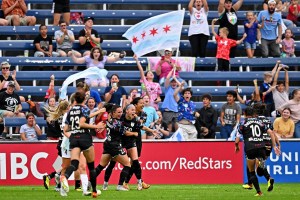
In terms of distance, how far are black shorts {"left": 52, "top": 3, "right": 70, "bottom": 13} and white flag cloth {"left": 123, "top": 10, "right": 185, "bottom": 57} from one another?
2382 millimetres

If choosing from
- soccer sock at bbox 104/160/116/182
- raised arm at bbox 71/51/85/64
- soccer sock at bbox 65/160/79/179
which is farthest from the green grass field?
raised arm at bbox 71/51/85/64

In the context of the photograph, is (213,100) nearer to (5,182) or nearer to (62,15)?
(62,15)

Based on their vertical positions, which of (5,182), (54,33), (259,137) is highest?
(54,33)

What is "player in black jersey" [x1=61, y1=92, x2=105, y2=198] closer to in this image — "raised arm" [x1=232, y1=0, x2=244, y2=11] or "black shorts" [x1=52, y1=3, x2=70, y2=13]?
"black shorts" [x1=52, y1=3, x2=70, y2=13]

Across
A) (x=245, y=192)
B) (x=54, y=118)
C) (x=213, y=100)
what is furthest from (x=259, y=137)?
(x=213, y=100)

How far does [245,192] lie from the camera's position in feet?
70.1

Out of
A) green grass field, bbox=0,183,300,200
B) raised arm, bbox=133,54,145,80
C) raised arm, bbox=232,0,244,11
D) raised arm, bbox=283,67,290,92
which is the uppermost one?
raised arm, bbox=232,0,244,11

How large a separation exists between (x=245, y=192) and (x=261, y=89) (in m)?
6.93

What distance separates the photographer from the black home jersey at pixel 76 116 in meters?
19.0

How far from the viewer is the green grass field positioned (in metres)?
19.6

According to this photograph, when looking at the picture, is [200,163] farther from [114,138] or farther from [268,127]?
[268,127]

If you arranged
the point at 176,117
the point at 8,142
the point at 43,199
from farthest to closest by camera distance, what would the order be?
the point at 176,117, the point at 8,142, the point at 43,199

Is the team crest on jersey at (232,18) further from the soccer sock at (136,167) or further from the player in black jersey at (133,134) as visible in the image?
the soccer sock at (136,167)

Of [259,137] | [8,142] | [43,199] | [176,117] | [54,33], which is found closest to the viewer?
[43,199]
